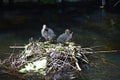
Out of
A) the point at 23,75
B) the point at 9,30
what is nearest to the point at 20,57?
the point at 23,75

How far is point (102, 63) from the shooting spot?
1253cm

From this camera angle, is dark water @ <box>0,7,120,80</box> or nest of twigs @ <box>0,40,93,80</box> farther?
dark water @ <box>0,7,120,80</box>

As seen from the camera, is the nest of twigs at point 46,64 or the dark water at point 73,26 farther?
the dark water at point 73,26

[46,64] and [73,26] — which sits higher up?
[73,26]

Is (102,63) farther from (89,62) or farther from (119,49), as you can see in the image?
(119,49)

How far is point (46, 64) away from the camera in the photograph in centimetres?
1141

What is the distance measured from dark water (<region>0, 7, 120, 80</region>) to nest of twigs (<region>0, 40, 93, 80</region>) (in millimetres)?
757

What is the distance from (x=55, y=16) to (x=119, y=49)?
24.9 feet

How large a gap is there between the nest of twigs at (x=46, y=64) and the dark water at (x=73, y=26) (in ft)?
2.48

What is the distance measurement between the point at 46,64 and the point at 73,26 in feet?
23.6

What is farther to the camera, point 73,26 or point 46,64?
point 73,26

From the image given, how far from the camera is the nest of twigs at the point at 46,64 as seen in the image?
1125 centimetres

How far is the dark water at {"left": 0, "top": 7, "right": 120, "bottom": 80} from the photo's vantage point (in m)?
14.0

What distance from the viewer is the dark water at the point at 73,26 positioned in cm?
1403
